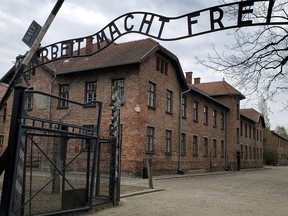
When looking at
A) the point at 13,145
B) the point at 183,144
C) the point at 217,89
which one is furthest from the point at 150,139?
the point at 217,89

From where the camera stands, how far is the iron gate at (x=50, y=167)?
22.5ft

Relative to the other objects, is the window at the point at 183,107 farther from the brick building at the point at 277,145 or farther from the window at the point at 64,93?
the brick building at the point at 277,145

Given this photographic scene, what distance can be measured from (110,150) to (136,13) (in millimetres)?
4712

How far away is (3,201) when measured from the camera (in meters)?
6.64

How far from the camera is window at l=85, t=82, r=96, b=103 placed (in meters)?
26.0

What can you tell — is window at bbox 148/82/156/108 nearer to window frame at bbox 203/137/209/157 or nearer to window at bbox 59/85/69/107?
window at bbox 59/85/69/107

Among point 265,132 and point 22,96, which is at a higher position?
point 265,132

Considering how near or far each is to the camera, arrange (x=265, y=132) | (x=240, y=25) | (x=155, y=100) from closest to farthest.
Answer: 1. (x=240, y=25)
2. (x=155, y=100)
3. (x=265, y=132)

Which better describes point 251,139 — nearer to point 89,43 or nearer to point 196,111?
point 196,111

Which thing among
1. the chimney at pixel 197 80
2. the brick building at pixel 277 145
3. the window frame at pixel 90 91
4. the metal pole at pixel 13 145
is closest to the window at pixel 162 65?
the window frame at pixel 90 91

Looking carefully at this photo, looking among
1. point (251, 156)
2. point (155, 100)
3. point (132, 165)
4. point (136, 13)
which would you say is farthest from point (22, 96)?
point (251, 156)

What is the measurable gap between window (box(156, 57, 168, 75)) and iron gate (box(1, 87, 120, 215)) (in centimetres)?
1598

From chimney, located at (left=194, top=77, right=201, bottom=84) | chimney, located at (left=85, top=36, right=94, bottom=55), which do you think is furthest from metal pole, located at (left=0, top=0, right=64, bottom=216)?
chimney, located at (left=194, top=77, right=201, bottom=84)

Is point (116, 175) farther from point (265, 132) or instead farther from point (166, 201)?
point (265, 132)
